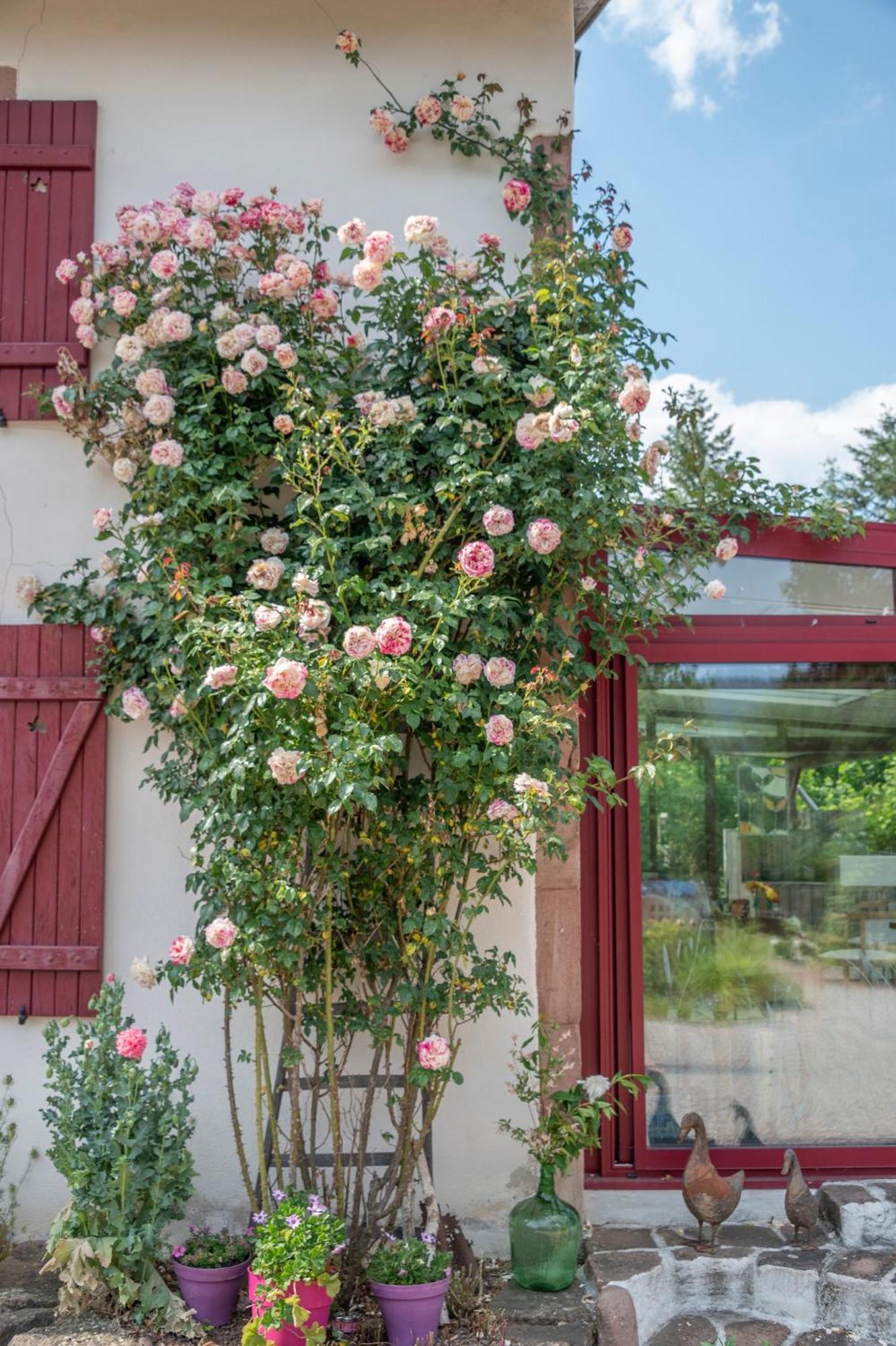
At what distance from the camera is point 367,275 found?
12.8 feet

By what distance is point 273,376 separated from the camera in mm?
4086

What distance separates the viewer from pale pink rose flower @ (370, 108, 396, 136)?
4484 millimetres

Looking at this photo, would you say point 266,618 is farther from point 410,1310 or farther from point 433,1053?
point 410,1310

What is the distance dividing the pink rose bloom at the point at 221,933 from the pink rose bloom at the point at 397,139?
2896 mm

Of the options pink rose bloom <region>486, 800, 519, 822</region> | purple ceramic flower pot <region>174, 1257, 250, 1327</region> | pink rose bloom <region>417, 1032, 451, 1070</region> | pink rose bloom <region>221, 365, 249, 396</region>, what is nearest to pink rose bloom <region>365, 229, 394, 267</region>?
pink rose bloom <region>221, 365, 249, 396</region>

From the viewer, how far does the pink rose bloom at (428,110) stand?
4445 millimetres

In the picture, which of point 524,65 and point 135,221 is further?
point 524,65

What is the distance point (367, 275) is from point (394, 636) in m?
1.32

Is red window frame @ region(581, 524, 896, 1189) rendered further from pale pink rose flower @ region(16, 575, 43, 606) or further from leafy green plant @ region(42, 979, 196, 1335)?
pale pink rose flower @ region(16, 575, 43, 606)

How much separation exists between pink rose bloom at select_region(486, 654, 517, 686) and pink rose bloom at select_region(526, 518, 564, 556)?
35cm

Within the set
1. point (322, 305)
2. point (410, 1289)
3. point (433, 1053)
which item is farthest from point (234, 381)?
point (410, 1289)

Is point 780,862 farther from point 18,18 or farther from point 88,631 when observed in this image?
point 18,18

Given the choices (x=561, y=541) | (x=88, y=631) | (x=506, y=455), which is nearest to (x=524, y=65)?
(x=506, y=455)

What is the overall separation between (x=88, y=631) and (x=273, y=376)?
1.12 m
